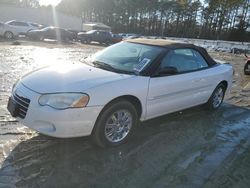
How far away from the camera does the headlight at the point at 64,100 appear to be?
3.94 meters

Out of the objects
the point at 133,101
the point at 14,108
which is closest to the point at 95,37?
the point at 133,101

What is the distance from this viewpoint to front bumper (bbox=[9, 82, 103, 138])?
12.8 ft

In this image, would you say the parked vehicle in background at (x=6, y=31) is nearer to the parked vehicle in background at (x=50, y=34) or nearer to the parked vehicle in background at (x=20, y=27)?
the parked vehicle in background at (x=20, y=27)

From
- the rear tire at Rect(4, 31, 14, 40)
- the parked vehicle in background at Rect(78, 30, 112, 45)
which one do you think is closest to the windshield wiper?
the rear tire at Rect(4, 31, 14, 40)

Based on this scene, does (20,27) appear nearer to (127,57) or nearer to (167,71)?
(127,57)

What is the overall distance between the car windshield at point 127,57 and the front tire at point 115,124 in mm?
652

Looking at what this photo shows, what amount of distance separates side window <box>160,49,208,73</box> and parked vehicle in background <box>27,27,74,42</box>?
25205 millimetres

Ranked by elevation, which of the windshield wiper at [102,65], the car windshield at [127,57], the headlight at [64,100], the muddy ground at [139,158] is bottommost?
the muddy ground at [139,158]

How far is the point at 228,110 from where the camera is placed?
7.11m

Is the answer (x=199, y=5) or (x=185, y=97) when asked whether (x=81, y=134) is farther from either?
(x=199, y=5)

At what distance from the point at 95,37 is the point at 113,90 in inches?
1126

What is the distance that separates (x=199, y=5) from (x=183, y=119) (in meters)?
73.6

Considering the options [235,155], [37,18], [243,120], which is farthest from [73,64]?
[37,18]

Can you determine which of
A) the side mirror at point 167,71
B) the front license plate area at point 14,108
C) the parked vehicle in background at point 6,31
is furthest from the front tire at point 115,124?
the parked vehicle in background at point 6,31
